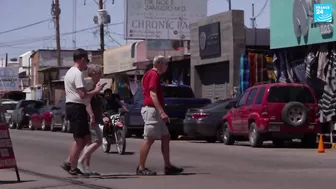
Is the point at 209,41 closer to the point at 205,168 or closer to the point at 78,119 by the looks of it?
the point at 205,168

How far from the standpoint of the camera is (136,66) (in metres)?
39.6

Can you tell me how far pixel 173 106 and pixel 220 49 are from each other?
25.2 feet

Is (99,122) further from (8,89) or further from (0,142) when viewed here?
(8,89)

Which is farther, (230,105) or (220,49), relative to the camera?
(220,49)

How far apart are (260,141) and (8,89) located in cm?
5840

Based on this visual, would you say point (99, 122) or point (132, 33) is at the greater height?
point (132, 33)

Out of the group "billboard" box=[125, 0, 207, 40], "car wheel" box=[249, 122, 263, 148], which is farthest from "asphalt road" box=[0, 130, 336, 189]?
"billboard" box=[125, 0, 207, 40]

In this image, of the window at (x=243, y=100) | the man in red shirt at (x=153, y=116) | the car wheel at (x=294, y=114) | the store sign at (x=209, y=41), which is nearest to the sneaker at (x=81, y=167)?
the man in red shirt at (x=153, y=116)

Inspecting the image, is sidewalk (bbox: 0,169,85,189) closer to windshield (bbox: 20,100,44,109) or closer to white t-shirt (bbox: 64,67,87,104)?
white t-shirt (bbox: 64,67,87,104)

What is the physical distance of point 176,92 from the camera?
27031 mm

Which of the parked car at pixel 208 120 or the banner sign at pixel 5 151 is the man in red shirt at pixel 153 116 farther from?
the parked car at pixel 208 120

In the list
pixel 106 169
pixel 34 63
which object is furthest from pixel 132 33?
pixel 34 63

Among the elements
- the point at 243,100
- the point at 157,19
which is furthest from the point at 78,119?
the point at 157,19

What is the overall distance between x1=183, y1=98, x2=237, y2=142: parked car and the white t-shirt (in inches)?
448
